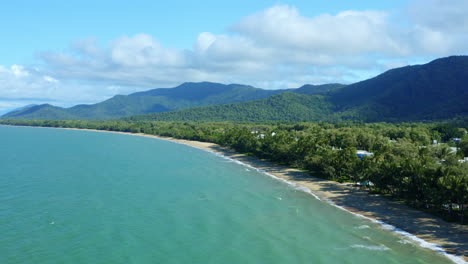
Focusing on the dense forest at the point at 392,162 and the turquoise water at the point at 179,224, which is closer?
the turquoise water at the point at 179,224

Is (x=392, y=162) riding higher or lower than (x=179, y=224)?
higher

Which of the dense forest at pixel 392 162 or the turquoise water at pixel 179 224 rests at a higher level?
the dense forest at pixel 392 162

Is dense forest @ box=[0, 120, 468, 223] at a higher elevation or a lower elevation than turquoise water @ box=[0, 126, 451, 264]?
higher

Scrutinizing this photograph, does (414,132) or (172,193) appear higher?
(414,132)

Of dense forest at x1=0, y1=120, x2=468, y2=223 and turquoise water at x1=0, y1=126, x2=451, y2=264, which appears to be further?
dense forest at x1=0, y1=120, x2=468, y2=223

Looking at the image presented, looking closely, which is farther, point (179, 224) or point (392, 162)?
point (392, 162)

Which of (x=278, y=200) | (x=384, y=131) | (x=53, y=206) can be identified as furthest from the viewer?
(x=384, y=131)

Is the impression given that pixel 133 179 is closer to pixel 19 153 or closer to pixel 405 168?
pixel 405 168

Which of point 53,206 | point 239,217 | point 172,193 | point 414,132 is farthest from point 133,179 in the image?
point 414,132
